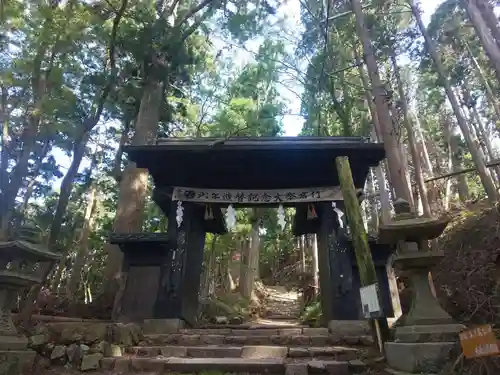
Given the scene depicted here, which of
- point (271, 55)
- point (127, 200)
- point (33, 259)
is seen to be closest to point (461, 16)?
point (271, 55)

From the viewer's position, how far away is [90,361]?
523 cm

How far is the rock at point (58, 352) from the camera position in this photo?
534cm

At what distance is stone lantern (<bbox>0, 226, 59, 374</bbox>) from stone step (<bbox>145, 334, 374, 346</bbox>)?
2.03 meters

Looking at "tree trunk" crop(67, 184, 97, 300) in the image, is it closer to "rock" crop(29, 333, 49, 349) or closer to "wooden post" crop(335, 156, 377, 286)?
"rock" crop(29, 333, 49, 349)

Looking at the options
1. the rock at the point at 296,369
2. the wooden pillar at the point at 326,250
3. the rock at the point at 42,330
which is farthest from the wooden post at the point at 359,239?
the rock at the point at 42,330

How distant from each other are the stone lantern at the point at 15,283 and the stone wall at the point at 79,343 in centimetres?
32

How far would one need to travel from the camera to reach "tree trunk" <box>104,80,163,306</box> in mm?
9625

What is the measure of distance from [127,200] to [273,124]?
26.4ft

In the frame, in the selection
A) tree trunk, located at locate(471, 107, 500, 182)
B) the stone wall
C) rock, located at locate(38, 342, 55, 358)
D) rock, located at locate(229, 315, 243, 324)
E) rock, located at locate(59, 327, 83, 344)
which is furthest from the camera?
tree trunk, located at locate(471, 107, 500, 182)

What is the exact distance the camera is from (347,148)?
729 centimetres

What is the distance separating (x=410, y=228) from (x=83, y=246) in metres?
16.8

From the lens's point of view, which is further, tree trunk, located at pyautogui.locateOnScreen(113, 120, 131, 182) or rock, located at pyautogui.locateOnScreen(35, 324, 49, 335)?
tree trunk, located at pyautogui.locateOnScreen(113, 120, 131, 182)

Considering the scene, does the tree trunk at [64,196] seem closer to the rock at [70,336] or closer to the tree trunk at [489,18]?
the rock at [70,336]

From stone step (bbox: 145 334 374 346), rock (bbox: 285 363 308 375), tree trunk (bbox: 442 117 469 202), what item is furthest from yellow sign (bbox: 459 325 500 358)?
tree trunk (bbox: 442 117 469 202)
